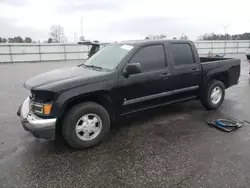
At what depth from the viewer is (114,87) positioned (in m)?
3.70

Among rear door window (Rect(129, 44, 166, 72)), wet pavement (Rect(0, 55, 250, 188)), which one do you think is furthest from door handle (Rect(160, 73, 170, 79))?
wet pavement (Rect(0, 55, 250, 188))

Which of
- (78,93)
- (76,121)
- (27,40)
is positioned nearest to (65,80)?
(78,93)

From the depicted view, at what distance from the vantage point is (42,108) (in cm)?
319

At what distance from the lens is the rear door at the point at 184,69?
4522mm

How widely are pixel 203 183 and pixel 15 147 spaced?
117 inches

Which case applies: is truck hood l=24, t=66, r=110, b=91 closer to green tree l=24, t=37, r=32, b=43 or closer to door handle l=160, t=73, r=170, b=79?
door handle l=160, t=73, r=170, b=79

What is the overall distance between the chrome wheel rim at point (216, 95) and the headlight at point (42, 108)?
3.86 metres

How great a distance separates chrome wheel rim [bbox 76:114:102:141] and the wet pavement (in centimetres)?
23

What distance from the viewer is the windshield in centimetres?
400

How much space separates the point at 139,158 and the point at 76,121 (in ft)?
3.67

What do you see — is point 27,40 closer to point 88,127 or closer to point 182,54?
point 182,54

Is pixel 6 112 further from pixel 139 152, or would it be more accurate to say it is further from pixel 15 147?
pixel 139 152

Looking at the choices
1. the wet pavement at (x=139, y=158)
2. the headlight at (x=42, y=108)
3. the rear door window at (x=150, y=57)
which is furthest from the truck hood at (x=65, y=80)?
the wet pavement at (x=139, y=158)

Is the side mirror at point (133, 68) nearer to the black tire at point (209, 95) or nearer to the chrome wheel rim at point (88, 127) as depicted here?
the chrome wheel rim at point (88, 127)
